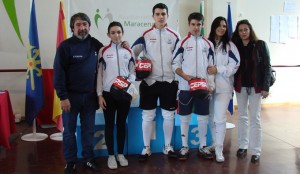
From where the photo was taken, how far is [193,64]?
9.45ft

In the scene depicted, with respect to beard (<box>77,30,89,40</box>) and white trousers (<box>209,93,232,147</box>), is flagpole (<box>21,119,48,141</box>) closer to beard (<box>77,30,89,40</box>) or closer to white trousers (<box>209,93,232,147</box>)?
beard (<box>77,30,89,40</box>)

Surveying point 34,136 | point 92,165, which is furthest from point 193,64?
point 34,136

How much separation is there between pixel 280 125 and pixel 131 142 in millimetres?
2664

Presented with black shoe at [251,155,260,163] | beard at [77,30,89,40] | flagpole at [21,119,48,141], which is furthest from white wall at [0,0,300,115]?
black shoe at [251,155,260,163]

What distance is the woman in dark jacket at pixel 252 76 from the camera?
2877mm

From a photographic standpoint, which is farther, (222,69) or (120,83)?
(222,69)

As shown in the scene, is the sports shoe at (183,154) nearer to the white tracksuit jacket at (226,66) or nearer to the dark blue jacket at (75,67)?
the white tracksuit jacket at (226,66)

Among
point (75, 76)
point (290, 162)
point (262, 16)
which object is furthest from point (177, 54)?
point (262, 16)

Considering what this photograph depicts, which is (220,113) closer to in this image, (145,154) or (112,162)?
(145,154)

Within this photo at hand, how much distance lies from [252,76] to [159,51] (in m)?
0.94

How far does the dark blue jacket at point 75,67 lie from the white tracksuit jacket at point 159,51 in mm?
532

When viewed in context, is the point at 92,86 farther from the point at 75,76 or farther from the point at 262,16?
the point at 262,16

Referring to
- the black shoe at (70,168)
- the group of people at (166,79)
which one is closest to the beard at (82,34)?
the group of people at (166,79)

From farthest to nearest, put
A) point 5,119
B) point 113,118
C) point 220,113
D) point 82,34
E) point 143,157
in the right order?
point 5,119, point 143,157, point 220,113, point 113,118, point 82,34
